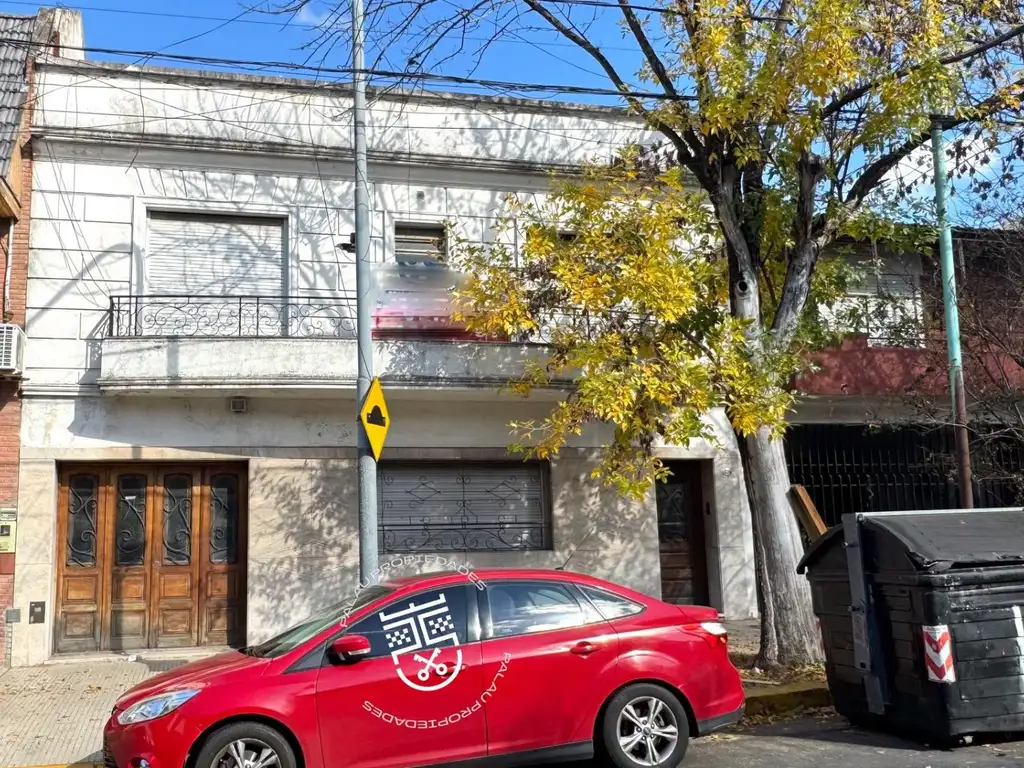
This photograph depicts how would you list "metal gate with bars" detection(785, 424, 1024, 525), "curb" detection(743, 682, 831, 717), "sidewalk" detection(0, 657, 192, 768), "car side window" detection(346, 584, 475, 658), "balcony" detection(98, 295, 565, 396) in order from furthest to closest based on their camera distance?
"metal gate with bars" detection(785, 424, 1024, 525)
"balcony" detection(98, 295, 565, 396)
"curb" detection(743, 682, 831, 717)
"sidewalk" detection(0, 657, 192, 768)
"car side window" detection(346, 584, 475, 658)

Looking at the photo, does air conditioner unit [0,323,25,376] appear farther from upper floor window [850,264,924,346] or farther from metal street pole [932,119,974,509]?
upper floor window [850,264,924,346]

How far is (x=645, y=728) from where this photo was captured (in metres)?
5.91

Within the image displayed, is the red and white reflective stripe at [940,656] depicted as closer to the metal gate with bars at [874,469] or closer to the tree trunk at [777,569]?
the tree trunk at [777,569]

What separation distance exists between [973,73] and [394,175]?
23.8 feet

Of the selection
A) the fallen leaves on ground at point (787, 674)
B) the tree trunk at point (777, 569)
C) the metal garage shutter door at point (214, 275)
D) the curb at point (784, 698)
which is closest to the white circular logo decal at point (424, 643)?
the curb at point (784, 698)

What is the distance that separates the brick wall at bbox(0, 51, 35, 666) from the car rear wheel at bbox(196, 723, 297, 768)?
6113 mm

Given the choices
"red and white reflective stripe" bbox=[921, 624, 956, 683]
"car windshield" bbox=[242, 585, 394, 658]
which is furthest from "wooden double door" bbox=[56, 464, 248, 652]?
"red and white reflective stripe" bbox=[921, 624, 956, 683]

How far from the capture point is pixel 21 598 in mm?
10000

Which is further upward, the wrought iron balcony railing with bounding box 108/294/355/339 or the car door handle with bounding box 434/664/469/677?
the wrought iron balcony railing with bounding box 108/294/355/339

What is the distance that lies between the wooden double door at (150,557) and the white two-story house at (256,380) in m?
0.03

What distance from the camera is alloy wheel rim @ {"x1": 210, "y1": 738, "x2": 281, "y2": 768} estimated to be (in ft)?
17.2

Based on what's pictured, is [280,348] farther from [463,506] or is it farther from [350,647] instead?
[350,647]

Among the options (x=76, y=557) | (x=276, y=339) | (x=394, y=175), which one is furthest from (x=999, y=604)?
(x=76, y=557)

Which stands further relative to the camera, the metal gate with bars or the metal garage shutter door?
the metal gate with bars
